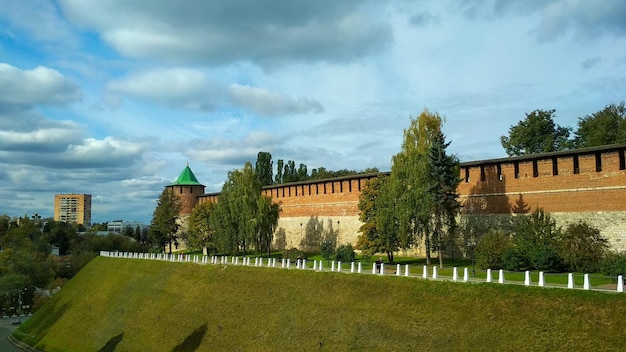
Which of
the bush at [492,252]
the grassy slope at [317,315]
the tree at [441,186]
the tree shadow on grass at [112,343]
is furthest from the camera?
the tree at [441,186]

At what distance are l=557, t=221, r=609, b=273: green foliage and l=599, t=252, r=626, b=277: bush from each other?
1.67 feet

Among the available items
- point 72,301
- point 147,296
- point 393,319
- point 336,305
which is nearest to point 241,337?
point 336,305

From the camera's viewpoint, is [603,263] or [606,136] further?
[606,136]

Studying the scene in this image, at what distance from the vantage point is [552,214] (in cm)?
2798

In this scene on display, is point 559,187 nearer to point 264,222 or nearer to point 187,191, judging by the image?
point 264,222

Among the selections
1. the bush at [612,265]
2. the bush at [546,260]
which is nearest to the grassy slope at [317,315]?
the bush at [612,265]

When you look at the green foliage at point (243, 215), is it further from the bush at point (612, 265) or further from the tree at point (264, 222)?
the bush at point (612, 265)

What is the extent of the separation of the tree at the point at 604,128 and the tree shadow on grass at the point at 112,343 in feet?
125

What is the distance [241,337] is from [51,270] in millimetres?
52169

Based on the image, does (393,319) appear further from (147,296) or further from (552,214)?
(147,296)

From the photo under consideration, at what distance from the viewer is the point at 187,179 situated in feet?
206

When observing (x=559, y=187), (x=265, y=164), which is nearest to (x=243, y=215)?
(x=559, y=187)

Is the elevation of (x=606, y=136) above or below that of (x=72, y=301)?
above

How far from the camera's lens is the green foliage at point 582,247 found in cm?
2320
